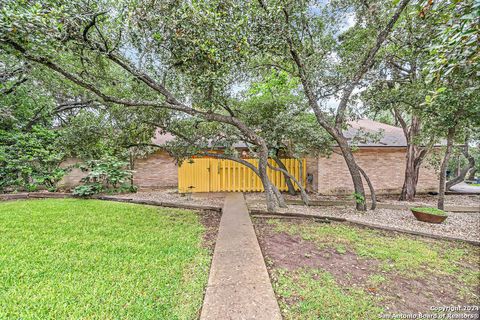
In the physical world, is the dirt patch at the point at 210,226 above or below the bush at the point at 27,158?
below

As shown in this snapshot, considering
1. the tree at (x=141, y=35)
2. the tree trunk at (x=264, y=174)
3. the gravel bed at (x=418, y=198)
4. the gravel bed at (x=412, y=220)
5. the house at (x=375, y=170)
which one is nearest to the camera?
the tree at (x=141, y=35)

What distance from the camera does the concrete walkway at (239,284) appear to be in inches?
72.9

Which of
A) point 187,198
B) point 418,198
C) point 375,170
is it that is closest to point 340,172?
point 375,170

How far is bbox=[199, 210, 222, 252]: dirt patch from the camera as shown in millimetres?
3646

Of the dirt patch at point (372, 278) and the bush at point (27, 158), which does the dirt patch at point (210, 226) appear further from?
the bush at point (27, 158)

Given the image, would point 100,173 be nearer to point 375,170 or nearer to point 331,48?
point 331,48

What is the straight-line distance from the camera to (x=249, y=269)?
259 centimetres

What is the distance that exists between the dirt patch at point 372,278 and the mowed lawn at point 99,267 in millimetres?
1173

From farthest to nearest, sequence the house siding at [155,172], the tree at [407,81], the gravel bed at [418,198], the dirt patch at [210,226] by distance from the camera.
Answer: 1. the house siding at [155,172]
2. the gravel bed at [418,198]
3. the tree at [407,81]
4. the dirt patch at [210,226]

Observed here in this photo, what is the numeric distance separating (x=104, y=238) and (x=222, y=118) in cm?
325

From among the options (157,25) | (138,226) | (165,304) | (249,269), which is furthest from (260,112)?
(165,304)

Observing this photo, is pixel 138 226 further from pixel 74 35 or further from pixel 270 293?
pixel 74 35

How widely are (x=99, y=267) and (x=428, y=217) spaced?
22.5 ft

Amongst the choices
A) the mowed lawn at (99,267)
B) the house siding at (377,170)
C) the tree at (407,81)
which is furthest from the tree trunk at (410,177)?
the mowed lawn at (99,267)
